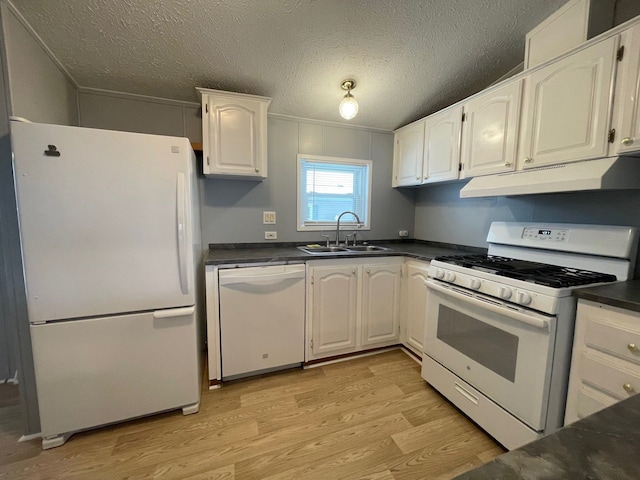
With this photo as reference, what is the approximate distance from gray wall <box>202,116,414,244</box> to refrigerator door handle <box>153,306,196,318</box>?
940mm

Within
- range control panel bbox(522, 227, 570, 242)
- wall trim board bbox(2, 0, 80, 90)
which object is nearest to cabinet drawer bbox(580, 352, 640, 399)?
range control panel bbox(522, 227, 570, 242)

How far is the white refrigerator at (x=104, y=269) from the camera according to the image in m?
1.34

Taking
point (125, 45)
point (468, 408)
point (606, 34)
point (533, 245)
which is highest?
point (125, 45)

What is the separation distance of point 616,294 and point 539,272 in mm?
344

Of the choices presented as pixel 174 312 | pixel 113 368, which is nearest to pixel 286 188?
pixel 174 312

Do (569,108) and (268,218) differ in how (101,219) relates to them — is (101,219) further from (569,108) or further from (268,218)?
(569,108)

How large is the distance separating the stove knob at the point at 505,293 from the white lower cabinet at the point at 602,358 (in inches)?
10.8

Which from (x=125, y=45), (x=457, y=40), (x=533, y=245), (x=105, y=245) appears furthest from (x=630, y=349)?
(x=125, y=45)

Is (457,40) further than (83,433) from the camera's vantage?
Yes

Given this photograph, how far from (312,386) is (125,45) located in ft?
8.77

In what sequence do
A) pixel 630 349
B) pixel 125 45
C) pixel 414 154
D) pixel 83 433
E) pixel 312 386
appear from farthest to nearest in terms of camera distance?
1. pixel 414 154
2. pixel 312 386
3. pixel 125 45
4. pixel 83 433
5. pixel 630 349

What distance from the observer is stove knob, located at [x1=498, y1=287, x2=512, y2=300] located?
1.41 meters

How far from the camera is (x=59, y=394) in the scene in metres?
1.44

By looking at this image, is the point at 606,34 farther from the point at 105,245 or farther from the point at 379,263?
the point at 105,245
